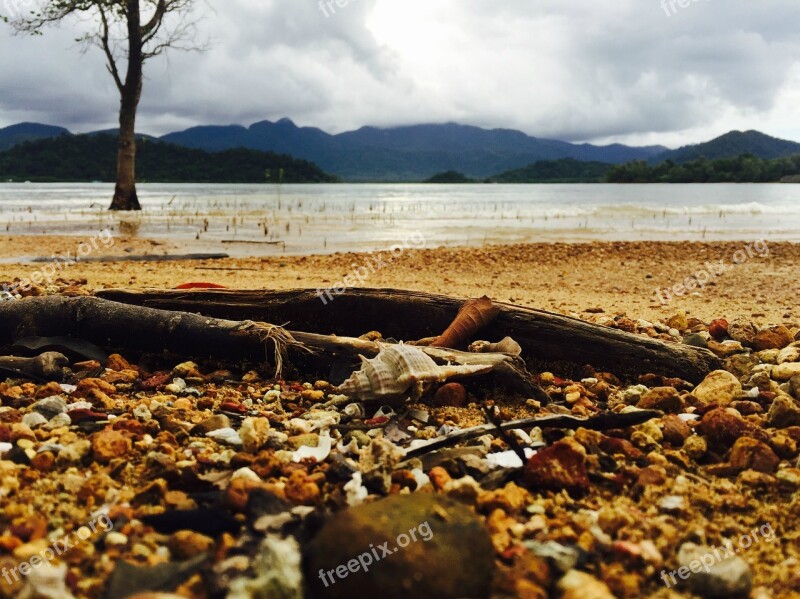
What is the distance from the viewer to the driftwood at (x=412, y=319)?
4473mm

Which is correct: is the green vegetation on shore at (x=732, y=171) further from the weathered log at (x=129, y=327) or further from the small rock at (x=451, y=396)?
the weathered log at (x=129, y=327)

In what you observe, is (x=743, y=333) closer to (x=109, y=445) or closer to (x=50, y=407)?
(x=109, y=445)

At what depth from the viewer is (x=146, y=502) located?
2.47 meters

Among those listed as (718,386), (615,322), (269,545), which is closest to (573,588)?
(269,545)

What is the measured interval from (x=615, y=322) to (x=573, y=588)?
4487 mm

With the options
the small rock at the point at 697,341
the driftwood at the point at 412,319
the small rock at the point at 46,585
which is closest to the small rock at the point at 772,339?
the small rock at the point at 697,341

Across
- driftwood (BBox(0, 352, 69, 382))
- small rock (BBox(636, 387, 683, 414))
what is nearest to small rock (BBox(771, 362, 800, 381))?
small rock (BBox(636, 387, 683, 414))

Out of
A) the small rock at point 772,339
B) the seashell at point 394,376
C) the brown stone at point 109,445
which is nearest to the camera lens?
the brown stone at point 109,445

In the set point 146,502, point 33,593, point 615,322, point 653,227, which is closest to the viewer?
point 33,593

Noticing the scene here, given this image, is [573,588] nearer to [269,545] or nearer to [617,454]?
[269,545]

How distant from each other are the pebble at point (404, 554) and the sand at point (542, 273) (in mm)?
5273

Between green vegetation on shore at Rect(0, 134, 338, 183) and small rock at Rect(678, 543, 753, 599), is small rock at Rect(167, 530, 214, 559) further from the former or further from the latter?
green vegetation on shore at Rect(0, 134, 338, 183)

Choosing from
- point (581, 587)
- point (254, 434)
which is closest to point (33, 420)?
point (254, 434)

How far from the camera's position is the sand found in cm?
793
